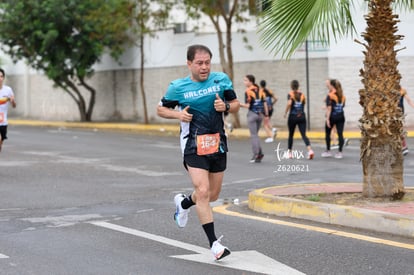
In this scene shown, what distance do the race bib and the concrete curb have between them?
7.03 feet

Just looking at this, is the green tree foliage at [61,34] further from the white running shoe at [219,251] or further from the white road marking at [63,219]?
the white running shoe at [219,251]

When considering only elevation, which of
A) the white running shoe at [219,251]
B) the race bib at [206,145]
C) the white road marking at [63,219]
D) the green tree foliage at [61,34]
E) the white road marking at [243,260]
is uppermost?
the green tree foliage at [61,34]

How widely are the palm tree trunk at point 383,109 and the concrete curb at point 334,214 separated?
97 cm

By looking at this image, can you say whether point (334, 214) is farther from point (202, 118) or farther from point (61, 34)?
point (61, 34)

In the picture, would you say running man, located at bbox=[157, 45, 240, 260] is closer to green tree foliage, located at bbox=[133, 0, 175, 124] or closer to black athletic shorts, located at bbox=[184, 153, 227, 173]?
black athletic shorts, located at bbox=[184, 153, 227, 173]

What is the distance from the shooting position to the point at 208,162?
755 centimetres

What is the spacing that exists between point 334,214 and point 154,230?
2.02 metres

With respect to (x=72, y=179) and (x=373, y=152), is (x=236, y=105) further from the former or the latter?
(x=72, y=179)

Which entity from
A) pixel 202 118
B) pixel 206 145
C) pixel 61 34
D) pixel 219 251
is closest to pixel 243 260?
pixel 219 251

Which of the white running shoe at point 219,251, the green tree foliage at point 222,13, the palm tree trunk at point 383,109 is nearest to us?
the white running shoe at point 219,251

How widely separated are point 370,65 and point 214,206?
9.05 ft

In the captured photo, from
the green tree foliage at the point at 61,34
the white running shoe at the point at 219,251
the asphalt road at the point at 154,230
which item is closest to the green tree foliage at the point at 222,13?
the green tree foliage at the point at 61,34

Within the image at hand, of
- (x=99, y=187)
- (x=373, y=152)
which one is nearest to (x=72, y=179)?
(x=99, y=187)

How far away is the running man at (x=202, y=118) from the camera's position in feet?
24.5
